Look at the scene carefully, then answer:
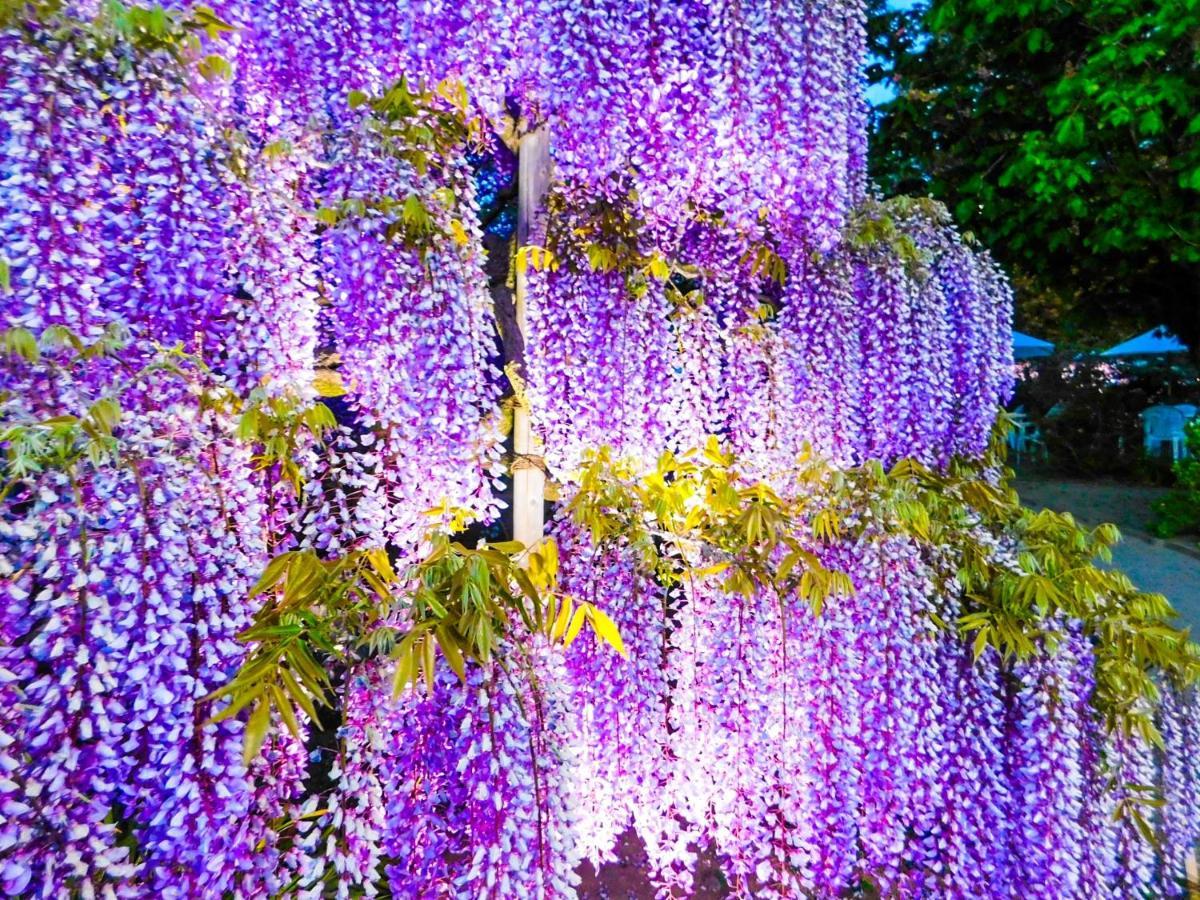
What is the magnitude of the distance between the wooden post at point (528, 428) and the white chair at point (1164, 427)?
14.4 meters

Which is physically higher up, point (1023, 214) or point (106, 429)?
point (1023, 214)

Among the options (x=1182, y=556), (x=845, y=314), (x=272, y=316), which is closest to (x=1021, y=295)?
(x=1182, y=556)

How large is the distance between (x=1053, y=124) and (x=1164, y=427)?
355 inches

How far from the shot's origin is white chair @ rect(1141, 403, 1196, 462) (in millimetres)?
12711

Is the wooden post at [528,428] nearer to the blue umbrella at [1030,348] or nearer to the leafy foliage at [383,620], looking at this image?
the leafy foliage at [383,620]

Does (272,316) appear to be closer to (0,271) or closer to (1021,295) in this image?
(0,271)

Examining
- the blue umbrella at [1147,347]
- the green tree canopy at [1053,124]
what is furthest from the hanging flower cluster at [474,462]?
the blue umbrella at [1147,347]

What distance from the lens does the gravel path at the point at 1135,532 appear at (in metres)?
7.14

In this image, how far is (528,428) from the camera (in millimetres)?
2773

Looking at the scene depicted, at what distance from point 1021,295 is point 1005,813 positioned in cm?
1786

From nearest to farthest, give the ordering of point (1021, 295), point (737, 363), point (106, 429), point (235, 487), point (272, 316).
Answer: point (106, 429)
point (235, 487)
point (272, 316)
point (737, 363)
point (1021, 295)

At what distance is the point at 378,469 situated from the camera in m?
2.19

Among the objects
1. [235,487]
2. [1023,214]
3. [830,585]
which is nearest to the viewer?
[235,487]

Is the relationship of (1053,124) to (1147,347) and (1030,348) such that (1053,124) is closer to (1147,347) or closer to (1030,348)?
(1030,348)
